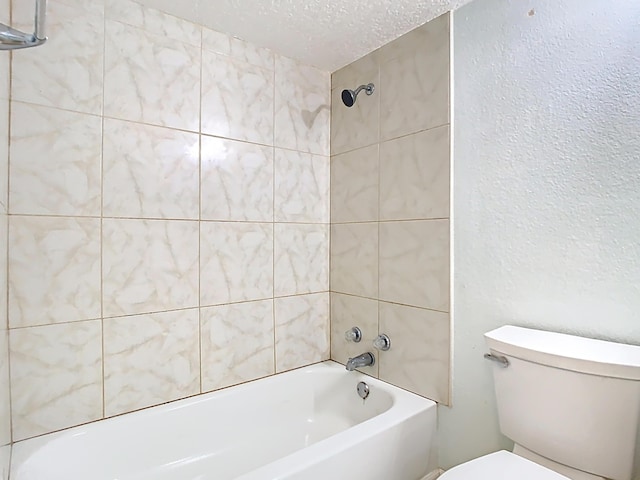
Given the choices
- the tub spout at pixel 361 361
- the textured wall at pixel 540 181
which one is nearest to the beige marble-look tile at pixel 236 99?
the textured wall at pixel 540 181

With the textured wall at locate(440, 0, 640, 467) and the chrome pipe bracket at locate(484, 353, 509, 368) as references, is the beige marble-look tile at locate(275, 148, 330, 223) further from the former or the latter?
the chrome pipe bracket at locate(484, 353, 509, 368)

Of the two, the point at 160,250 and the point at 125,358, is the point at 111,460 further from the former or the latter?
the point at 160,250

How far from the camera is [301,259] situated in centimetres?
205

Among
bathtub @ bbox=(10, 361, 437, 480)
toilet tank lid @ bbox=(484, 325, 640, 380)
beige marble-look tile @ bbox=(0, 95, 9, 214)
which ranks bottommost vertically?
bathtub @ bbox=(10, 361, 437, 480)

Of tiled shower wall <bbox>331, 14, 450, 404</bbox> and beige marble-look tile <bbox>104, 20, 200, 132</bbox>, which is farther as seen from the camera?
tiled shower wall <bbox>331, 14, 450, 404</bbox>

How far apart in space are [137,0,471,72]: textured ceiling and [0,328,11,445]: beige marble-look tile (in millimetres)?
1382

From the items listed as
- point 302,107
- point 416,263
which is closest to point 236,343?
point 416,263

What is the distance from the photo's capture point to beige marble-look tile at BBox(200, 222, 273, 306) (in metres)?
1.73

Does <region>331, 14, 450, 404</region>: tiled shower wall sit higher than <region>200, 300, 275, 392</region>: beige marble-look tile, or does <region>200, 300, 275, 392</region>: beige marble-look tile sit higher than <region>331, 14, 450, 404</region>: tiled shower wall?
<region>331, 14, 450, 404</region>: tiled shower wall

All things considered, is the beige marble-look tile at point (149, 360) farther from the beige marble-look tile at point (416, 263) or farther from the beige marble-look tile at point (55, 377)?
the beige marble-look tile at point (416, 263)

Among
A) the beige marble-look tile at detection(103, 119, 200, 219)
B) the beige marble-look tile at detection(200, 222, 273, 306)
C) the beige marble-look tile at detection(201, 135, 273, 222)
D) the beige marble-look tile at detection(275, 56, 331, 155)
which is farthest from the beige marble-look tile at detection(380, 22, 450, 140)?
the beige marble-look tile at detection(103, 119, 200, 219)

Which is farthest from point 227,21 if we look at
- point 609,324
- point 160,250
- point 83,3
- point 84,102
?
point 609,324

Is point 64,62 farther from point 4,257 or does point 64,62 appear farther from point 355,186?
point 355,186

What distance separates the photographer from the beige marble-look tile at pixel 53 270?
131 cm
